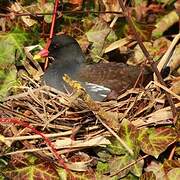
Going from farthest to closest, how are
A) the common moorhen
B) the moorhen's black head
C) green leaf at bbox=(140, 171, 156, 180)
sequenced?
the moorhen's black head, the common moorhen, green leaf at bbox=(140, 171, 156, 180)

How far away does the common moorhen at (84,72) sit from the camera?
4.55m

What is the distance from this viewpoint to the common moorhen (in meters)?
4.55

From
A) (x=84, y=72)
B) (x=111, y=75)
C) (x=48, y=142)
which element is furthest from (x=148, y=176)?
(x=84, y=72)

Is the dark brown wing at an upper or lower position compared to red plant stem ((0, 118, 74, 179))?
upper

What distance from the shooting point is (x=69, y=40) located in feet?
16.0

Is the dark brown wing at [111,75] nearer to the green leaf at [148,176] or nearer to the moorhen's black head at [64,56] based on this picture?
the moorhen's black head at [64,56]

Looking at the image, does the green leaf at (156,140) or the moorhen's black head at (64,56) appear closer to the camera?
the green leaf at (156,140)

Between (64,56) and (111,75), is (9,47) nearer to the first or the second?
(64,56)

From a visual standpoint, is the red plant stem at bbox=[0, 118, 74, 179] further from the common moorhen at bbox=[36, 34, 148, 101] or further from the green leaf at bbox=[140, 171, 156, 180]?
the common moorhen at bbox=[36, 34, 148, 101]

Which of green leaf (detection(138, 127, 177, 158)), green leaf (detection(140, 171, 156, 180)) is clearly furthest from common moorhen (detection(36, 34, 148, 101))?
green leaf (detection(140, 171, 156, 180))

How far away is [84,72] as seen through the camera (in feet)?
15.5

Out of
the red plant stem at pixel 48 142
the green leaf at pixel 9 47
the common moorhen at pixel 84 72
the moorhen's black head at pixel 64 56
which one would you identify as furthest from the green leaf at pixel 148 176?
the green leaf at pixel 9 47

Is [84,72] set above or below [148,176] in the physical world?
above

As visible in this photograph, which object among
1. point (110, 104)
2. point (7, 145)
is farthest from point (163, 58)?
point (7, 145)
